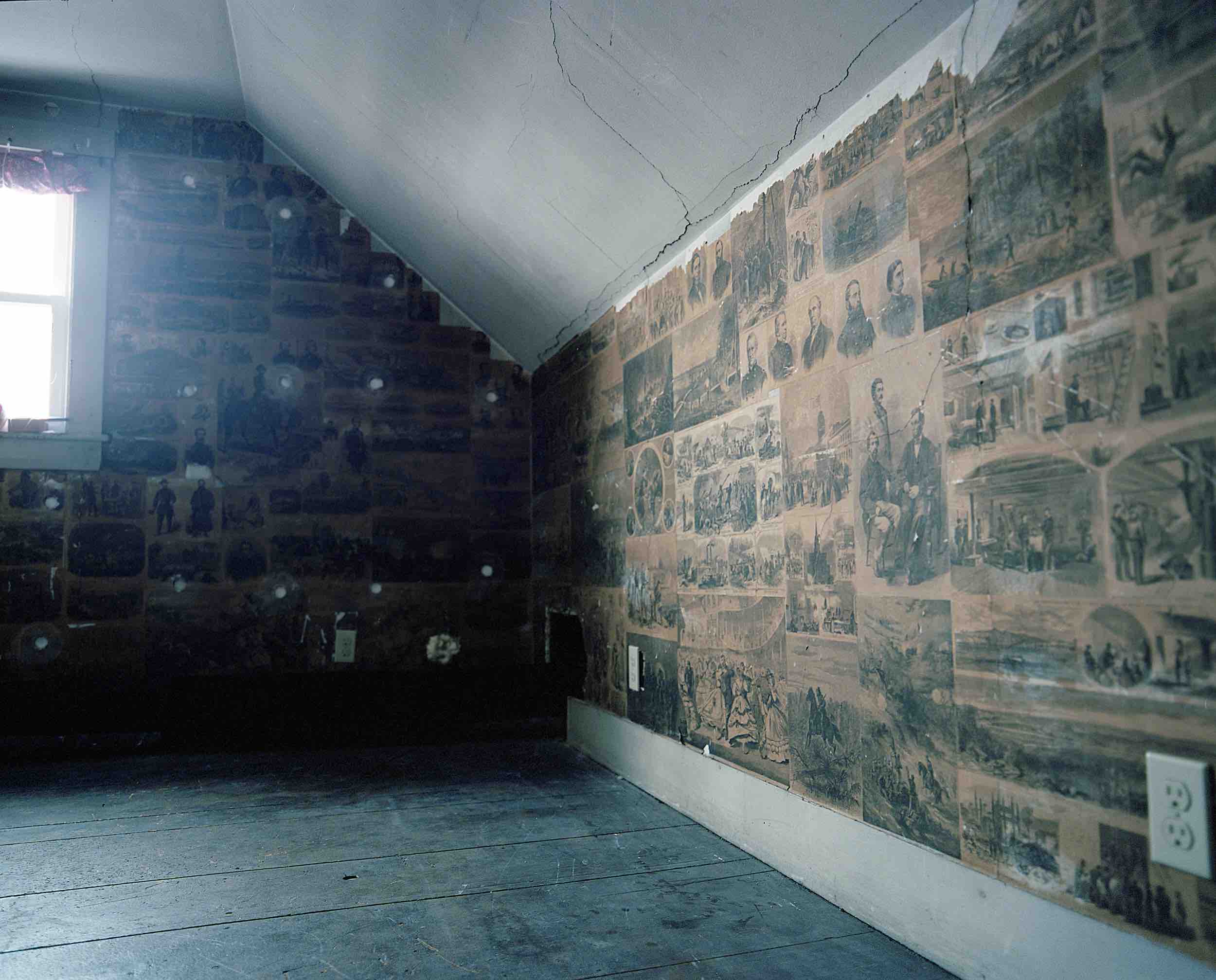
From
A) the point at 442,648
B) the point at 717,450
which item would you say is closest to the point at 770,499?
the point at 717,450

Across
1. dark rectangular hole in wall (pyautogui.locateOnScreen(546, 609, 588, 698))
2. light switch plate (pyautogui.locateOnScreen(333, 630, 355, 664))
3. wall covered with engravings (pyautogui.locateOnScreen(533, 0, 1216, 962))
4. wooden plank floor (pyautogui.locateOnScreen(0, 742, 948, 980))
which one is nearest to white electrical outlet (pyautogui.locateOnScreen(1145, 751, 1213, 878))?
wall covered with engravings (pyautogui.locateOnScreen(533, 0, 1216, 962))

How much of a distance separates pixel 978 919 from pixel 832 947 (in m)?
0.31

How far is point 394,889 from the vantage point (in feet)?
6.88

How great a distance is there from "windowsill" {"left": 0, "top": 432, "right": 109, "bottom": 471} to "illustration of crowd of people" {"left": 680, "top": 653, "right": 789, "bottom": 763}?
9.47 feet

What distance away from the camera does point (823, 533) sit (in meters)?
2.08

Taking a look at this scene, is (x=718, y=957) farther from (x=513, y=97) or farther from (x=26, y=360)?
(x=26, y=360)

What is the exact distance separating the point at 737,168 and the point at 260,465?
2.76 metres

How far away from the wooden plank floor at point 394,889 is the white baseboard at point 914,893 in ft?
0.17

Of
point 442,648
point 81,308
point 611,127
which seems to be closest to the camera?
point 611,127

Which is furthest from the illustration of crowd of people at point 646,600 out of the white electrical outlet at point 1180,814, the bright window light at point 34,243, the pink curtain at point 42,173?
the pink curtain at point 42,173

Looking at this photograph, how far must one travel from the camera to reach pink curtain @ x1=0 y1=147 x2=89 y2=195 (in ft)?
12.9

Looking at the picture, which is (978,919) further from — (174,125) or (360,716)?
(174,125)

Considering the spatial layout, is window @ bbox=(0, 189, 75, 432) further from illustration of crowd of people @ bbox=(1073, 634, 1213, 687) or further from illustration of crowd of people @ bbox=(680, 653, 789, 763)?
illustration of crowd of people @ bbox=(1073, 634, 1213, 687)

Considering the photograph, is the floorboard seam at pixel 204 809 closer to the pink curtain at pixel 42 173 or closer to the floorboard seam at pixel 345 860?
the floorboard seam at pixel 345 860
